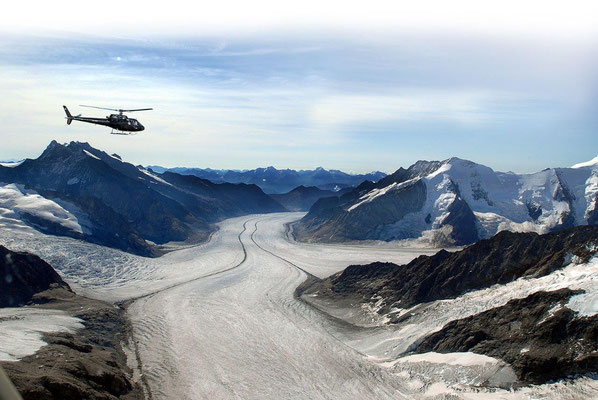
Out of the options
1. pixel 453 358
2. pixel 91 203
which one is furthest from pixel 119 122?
pixel 91 203

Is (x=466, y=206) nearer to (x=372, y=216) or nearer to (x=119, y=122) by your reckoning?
(x=372, y=216)

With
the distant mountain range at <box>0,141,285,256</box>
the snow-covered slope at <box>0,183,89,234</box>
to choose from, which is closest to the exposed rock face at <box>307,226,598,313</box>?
the distant mountain range at <box>0,141,285,256</box>

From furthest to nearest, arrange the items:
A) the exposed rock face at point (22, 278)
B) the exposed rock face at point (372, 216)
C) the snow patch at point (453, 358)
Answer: the exposed rock face at point (372, 216)
the exposed rock face at point (22, 278)
the snow patch at point (453, 358)

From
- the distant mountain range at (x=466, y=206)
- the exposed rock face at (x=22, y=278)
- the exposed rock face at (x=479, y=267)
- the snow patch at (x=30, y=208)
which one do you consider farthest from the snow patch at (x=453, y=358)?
the distant mountain range at (x=466, y=206)

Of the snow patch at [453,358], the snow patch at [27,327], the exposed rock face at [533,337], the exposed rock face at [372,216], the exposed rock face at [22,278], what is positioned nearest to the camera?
the exposed rock face at [533,337]

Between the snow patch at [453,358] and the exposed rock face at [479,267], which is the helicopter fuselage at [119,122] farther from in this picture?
the exposed rock face at [479,267]

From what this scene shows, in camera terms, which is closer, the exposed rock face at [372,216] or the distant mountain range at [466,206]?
the distant mountain range at [466,206]
